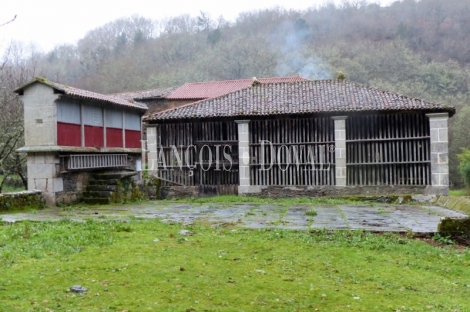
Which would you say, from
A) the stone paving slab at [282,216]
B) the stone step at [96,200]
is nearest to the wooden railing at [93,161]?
the stone step at [96,200]

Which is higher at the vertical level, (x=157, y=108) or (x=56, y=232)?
(x=157, y=108)

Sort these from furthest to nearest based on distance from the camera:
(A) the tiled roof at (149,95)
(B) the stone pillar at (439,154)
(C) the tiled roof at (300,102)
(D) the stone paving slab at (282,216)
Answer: (A) the tiled roof at (149,95)
(C) the tiled roof at (300,102)
(B) the stone pillar at (439,154)
(D) the stone paving slab at (282,216)

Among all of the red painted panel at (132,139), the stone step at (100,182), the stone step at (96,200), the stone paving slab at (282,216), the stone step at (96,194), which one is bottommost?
the stone paving slab at (282,216)

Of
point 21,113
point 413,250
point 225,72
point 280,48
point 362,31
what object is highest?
point 362,31

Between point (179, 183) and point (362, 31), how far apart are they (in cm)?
6188

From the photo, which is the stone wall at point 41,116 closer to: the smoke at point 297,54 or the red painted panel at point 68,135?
the red painted panel at point 68,135

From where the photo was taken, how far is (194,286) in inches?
199

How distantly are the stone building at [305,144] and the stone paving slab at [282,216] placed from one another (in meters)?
3.71

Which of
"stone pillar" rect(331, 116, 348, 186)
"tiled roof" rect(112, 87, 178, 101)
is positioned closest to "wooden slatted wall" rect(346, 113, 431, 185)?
"stone pillar" rect(331, 116, 348, 186)

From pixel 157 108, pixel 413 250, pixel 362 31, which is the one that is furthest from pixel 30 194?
pixel 362 31

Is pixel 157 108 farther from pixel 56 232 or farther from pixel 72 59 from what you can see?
pixel 72 59

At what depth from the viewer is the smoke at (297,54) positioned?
5372cm

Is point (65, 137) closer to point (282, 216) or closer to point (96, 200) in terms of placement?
point (96, 200)

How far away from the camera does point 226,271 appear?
570 cm
